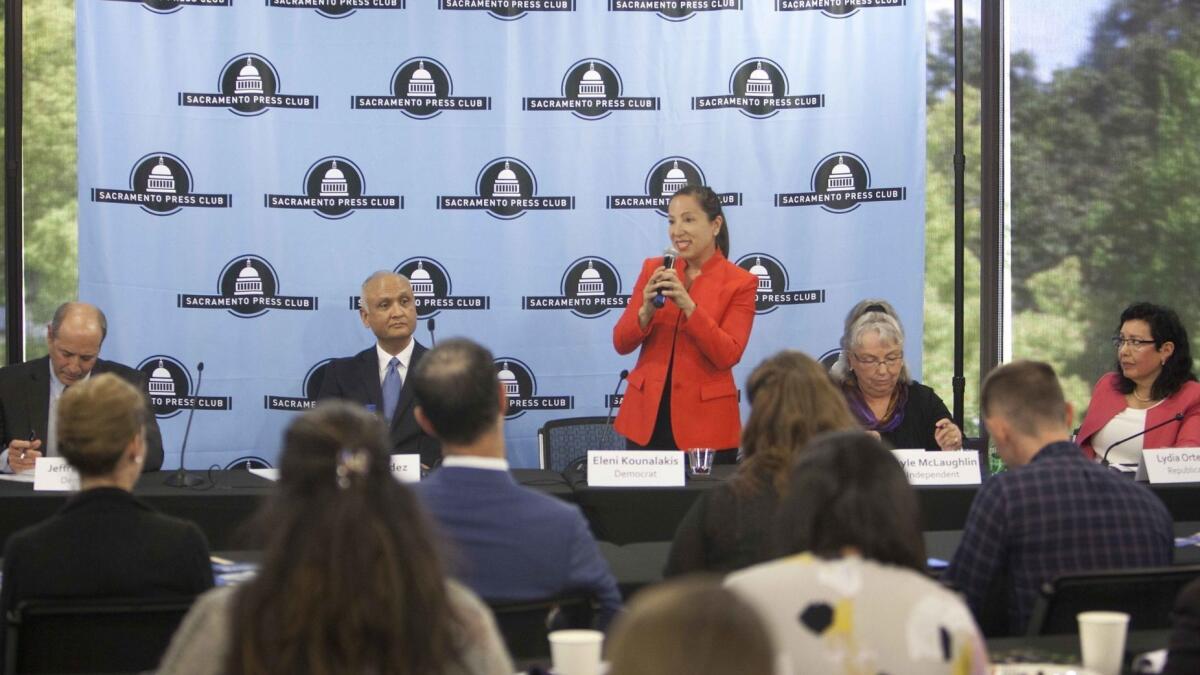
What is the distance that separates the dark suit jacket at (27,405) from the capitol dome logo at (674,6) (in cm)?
242

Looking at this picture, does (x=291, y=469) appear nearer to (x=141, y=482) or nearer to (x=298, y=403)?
(x=141, y=482)

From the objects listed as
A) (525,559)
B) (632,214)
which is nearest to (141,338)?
(632,214)

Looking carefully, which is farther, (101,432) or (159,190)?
(159,190)

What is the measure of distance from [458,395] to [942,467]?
6.50 feet

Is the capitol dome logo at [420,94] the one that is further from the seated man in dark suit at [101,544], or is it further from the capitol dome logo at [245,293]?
the seated man in dark suit at [101,544]

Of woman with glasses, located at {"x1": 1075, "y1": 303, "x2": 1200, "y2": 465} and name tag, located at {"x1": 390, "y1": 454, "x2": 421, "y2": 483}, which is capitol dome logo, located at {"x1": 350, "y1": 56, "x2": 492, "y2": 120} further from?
woman with glasses, located at {"x1": 1075, "y1": 303, "x2": 1200, "y2": 465}

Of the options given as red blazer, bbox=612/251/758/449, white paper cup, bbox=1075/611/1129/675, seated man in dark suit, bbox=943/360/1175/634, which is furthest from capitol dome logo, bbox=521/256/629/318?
white paper cup, bbox=1075/611/1129/675

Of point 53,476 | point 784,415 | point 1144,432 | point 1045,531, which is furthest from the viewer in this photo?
point 1144,432

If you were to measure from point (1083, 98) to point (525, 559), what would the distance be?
4416 mm

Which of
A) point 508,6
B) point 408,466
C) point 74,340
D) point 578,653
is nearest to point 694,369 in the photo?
point 408,466

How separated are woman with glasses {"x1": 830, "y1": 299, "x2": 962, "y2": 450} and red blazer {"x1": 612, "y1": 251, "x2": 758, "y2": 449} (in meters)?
0.37

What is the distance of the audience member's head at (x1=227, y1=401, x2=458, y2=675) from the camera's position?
4.56ft

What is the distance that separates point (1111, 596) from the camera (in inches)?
88.9

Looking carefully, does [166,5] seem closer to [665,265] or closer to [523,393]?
[523,393]
